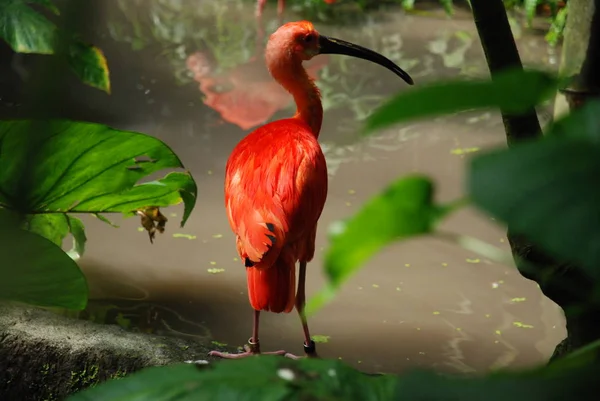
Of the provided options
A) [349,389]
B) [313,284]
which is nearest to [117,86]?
[313,284]

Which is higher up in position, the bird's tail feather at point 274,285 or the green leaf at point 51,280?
the green leaf at point 51,280

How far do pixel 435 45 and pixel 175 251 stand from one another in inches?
156

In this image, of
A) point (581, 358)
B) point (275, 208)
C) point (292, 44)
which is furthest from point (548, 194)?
point (292, 44)

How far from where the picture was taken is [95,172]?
90.8 inches

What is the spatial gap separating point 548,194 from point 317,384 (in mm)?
304

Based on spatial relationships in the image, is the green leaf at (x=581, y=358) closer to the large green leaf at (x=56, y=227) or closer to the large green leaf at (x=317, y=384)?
the large green leaf at (x=317, y=384)

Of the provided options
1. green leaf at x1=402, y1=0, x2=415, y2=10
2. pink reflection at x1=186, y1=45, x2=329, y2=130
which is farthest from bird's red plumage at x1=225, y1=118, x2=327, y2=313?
green leaf at x1=402, y1=0, x2=415, y2=10

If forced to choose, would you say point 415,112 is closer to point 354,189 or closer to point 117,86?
point 354,189

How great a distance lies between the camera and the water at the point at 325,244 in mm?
2922

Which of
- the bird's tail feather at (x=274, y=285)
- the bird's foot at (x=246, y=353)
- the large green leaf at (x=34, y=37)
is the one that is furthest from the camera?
the large green leaf at (x=34, y=37)

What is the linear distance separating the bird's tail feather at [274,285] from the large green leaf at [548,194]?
1.94 m

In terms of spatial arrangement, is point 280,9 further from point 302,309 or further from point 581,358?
point 581,358

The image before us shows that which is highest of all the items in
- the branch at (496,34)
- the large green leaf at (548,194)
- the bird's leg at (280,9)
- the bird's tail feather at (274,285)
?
the large green leaf at (548,194)

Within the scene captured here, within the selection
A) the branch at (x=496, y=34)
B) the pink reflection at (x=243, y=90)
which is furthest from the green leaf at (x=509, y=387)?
the pink reflection at (x=243, y=90)
